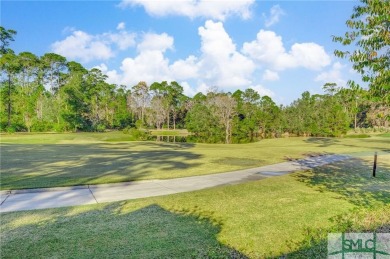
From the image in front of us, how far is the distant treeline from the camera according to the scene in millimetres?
51250

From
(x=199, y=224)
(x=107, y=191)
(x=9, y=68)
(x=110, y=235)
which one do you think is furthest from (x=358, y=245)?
(x=9, y=68)

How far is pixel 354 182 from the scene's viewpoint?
10430 millimetres

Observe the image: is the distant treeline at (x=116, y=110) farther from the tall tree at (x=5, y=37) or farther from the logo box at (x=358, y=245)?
the logo box at (x=358, y=245)

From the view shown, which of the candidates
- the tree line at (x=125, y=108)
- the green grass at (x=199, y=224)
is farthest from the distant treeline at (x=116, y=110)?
the green grass at (x=199, y=224)

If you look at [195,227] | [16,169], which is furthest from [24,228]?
[16,169]

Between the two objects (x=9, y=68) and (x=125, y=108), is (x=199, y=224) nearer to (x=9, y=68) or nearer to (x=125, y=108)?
(x=9, y=68)

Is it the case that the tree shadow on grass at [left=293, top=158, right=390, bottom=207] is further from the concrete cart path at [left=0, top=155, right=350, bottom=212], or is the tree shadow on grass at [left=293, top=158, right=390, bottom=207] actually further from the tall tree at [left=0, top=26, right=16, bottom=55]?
the tall tree at [left=0, top=26, right=16, bottom=55]

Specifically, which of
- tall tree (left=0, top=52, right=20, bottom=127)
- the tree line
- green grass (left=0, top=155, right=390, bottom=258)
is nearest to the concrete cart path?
green grass (left=0, top=155, right=390, bottom=258)

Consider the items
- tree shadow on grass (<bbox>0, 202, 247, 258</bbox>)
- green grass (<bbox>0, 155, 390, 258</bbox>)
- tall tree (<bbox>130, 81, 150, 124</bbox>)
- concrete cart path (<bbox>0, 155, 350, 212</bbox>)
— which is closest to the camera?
tree shadow on grass (<bbox>0, 202, 247, 258</bbox>)

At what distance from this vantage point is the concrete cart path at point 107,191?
7.52m

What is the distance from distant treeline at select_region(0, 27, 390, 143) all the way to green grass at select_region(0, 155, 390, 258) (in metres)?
39.3

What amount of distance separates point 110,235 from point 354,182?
922 cm

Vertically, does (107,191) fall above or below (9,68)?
below

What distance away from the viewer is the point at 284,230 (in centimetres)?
568
